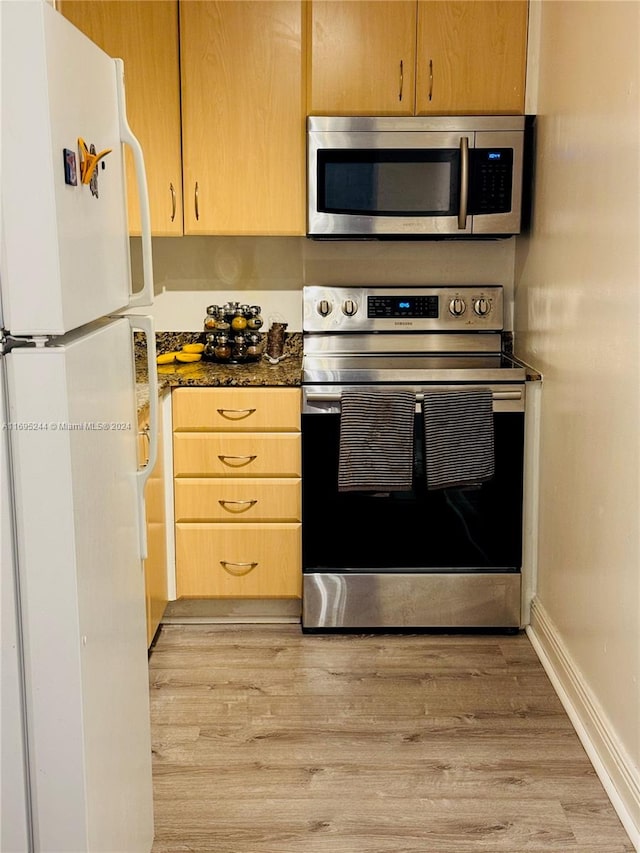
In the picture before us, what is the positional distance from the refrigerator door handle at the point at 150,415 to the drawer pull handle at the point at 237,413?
1.39 metres

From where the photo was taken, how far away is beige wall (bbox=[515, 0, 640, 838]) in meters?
2.36

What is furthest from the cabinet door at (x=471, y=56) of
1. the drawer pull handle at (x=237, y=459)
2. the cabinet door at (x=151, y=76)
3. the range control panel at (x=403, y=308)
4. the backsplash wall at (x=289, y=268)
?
the drawer pull handle at (x=237, y=459)

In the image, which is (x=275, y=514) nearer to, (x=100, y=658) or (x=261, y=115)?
(x=261, y=115)

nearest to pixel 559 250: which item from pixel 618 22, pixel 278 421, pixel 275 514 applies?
pixel 618 22

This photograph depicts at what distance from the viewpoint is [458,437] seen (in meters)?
3.23

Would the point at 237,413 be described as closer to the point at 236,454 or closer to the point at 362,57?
the point at 236,454

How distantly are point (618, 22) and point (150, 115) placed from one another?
1638 millimetres

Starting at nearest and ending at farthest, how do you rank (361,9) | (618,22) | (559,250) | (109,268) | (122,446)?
(109,268) < (122,446) < (618,22) < (559,250) < (361,9)

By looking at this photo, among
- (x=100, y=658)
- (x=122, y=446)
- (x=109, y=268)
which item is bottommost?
(x=100, y=658)

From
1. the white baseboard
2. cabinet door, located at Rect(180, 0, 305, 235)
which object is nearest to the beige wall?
the white baseboard

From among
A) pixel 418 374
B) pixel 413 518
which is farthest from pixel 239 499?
pixel 418 374

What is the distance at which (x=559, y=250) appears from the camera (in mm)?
3082

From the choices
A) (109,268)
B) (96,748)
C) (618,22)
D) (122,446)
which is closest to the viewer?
(96,748)

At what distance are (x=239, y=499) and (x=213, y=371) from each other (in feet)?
1.55
